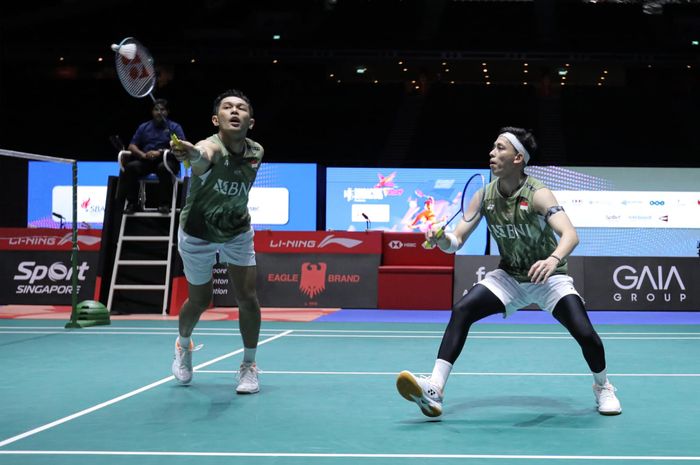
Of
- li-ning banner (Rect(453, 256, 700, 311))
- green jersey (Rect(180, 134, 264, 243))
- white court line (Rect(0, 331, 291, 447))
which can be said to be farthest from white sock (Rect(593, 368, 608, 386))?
li-ning banner (Rect(453, 256, 700, 311))

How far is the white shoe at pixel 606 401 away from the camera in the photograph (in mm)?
4781

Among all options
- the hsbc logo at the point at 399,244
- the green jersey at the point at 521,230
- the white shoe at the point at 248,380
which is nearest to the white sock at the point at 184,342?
the white shoe at the point at 248,380

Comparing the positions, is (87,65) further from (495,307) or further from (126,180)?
(495,307)

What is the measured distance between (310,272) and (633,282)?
470 centimetres

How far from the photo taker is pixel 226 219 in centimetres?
549

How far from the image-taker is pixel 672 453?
12.8ft

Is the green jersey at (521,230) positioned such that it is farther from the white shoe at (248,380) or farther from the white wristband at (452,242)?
the white shoe at (248,380)

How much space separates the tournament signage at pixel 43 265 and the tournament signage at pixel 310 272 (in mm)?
1881

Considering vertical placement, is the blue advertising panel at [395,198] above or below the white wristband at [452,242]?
above

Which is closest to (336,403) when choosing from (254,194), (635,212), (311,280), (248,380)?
(248,380)

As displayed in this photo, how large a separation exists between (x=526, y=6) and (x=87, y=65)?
13.3 metres

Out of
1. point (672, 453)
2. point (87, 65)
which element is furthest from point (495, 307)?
point (87, 65)

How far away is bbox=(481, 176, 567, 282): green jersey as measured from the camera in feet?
16.1

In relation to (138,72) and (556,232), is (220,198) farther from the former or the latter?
(556,232)
